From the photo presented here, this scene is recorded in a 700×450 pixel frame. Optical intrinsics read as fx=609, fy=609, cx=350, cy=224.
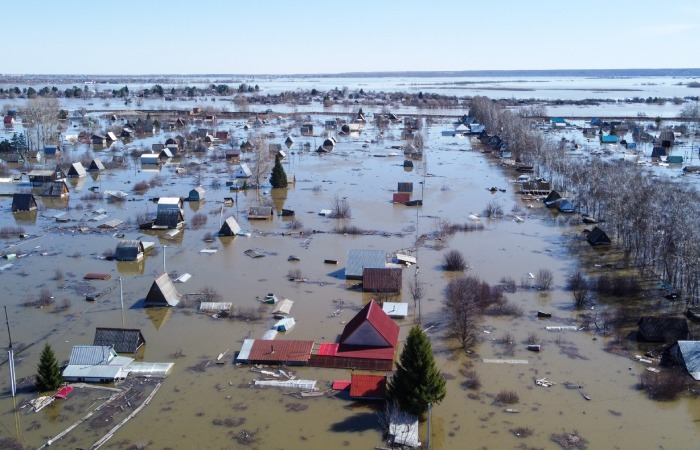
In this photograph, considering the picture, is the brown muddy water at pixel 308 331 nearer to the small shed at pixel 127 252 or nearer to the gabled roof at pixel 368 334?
the small shed at pixel 127 252

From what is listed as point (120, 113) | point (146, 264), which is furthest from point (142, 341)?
point (120, 113)

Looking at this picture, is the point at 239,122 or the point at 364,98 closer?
the point at 239,122

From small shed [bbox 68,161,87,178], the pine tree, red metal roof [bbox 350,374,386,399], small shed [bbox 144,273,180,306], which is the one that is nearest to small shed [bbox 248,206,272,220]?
small shed [bbox 144,273,180,306]

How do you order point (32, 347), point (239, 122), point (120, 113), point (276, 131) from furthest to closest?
point (120, 113)
point (239, 122)
point (276, 131)
point (32, 347)

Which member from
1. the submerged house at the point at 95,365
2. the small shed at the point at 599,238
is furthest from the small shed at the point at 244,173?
the submerged house at the point at 95,365

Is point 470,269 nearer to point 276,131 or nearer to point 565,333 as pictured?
point 565,333

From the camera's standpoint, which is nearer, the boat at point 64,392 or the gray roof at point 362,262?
the boat at point 64,392
